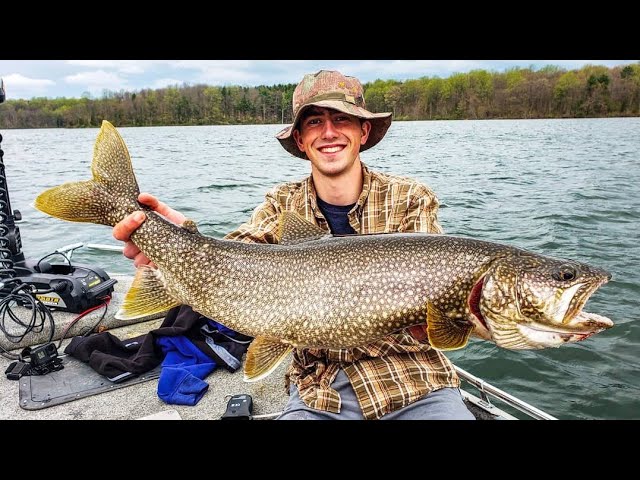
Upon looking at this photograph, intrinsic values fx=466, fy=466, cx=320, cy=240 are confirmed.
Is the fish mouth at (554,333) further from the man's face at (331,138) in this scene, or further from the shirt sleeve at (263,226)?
the shirt sleeve at (263,226)

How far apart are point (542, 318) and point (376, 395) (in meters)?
1.08

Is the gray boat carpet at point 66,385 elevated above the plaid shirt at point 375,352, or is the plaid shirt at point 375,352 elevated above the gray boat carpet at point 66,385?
the plaid shirt at point 375,352

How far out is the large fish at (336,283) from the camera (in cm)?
269

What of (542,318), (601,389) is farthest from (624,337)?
(542,318)

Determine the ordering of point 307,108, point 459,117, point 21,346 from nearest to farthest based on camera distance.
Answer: point 307,108, point 21,346, point 459,117

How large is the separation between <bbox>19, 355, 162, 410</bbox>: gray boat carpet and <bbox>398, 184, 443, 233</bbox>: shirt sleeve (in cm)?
262

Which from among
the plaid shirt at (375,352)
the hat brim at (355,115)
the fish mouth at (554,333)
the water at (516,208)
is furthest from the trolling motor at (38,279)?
the water at (516,208)

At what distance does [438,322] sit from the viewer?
267 cm

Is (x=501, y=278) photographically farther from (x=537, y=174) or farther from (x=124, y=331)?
(x=537, y=174)

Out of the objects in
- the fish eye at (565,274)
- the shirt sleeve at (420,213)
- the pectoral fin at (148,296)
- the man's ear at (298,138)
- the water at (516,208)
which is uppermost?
the man's ear at (298,138)

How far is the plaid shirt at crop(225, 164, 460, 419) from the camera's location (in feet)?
9.49

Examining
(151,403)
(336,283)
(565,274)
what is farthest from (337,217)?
(151,403)

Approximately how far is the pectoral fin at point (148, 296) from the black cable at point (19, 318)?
2132mm

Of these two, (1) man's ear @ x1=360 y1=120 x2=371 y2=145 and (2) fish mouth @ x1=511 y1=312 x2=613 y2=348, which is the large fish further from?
(1) man's ear @ x1=360 y1=120 x2=371 y2=145
